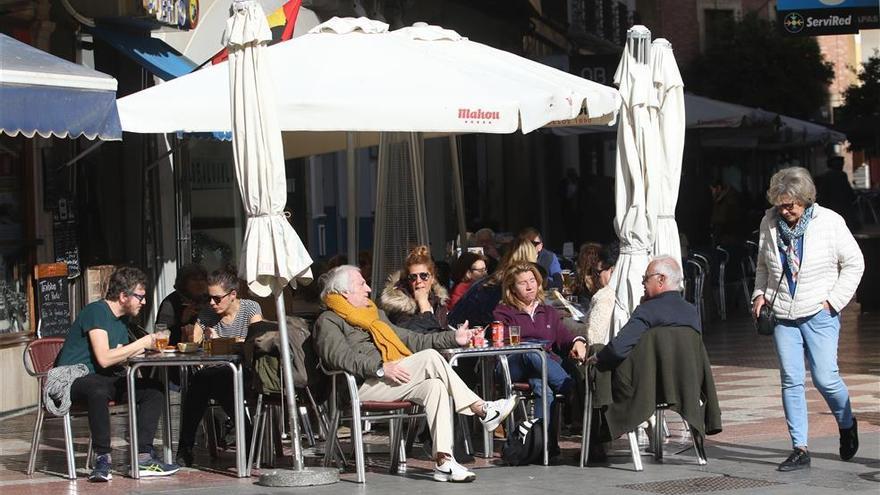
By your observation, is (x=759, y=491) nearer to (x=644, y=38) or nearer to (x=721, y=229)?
(x=644, y=38)

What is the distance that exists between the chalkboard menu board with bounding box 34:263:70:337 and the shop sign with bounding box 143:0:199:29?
243cm

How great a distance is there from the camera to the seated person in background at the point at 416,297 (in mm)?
11016

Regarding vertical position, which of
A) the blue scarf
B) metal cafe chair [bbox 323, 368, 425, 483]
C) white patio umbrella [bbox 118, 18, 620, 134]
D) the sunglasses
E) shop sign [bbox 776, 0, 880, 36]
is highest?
shop sign [bbox 776, 0, 880, 36]

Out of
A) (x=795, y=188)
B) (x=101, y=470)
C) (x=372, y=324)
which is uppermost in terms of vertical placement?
(x=795, y=188)

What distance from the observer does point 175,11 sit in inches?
593

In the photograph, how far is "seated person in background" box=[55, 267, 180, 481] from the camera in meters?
9.69

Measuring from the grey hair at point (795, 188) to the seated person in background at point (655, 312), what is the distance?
72cm

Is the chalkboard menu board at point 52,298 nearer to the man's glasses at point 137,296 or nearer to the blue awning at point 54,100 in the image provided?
the blue awning at point 54,100

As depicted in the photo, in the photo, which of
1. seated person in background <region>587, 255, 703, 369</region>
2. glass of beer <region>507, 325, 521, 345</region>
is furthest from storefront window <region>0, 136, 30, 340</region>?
seated person in background <region>587, 255, 703, 369</region>

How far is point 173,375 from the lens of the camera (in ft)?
37.3

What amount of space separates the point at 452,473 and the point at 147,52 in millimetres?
7274

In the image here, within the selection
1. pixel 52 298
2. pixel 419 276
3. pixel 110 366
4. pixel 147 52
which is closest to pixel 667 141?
pixel 419 276

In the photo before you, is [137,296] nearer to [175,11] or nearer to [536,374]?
[536,374]

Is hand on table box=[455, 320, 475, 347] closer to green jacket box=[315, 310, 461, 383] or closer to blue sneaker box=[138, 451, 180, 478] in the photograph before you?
green jacket box=[315, 310, 461, 383]
